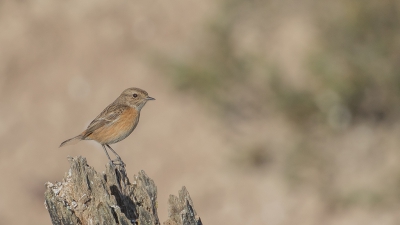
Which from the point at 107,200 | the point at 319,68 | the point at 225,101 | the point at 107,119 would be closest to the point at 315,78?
the point at 319,68

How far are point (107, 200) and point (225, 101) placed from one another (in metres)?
9.39

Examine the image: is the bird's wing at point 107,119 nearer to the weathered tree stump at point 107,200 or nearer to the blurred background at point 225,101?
the weathered tree stump at point 107,200

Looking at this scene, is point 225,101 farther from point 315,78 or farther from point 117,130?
point 117,130

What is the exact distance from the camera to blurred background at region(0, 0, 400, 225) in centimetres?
1395

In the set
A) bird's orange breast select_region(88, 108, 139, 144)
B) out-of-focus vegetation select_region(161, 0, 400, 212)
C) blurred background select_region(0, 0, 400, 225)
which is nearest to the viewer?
bird's orange breast select_region(88, 108, 139, 144)

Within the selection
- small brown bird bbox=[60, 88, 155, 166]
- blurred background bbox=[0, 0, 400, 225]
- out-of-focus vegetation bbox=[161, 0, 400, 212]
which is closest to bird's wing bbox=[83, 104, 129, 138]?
small brown bird bbox=[60, 88, 155, 166]

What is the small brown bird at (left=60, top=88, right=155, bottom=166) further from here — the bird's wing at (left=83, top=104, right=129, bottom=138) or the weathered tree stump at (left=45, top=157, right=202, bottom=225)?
the weathered tree stump at (left=45, top=157, right=202, bottom=225)

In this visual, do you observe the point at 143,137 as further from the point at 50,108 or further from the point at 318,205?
the point at 318,205

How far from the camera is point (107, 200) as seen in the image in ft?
19.9

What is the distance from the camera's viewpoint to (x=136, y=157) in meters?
15.0

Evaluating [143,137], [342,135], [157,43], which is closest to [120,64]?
[157,43]

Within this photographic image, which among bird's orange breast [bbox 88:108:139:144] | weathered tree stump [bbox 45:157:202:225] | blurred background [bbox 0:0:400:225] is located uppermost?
blurred background [bbox 0:0:400:225]

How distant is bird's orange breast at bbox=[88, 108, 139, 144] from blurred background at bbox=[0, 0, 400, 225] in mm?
4400

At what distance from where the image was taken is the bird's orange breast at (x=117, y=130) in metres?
9.73
